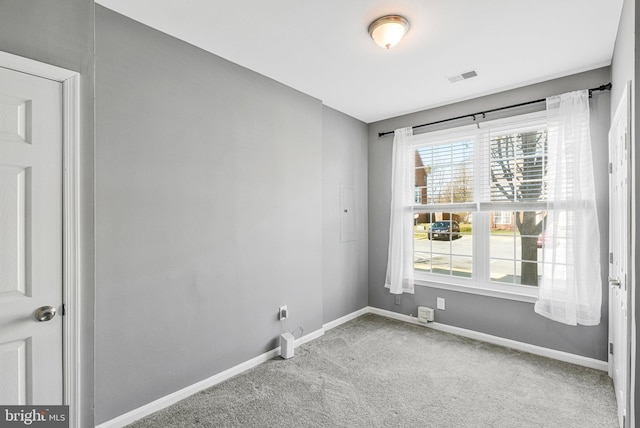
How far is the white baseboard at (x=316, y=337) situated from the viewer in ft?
7.07

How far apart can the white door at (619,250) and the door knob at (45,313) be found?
2.98m

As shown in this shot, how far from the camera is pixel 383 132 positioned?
4332 mm

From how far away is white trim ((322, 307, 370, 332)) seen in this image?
3.81 meters

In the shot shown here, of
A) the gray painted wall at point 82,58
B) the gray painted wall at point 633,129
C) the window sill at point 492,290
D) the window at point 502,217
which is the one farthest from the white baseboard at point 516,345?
the gray painted wall at point 82,58

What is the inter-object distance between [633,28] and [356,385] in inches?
113

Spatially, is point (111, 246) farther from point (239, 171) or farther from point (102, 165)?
point (239, 171)

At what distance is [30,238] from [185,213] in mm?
979

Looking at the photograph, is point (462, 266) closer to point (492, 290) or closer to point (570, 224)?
point (492, 290)

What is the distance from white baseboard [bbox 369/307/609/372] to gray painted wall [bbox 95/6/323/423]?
1529 mm

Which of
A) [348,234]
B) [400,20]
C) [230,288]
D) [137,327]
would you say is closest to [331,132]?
[348,234]

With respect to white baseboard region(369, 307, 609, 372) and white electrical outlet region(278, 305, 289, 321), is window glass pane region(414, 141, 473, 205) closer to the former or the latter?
white baseboard region(369, 307, 609, 372)

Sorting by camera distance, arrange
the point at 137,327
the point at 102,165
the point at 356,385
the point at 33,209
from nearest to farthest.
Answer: the point at 33,209 → the point at 102,165 → the point at 137,327 → the point at 356,385

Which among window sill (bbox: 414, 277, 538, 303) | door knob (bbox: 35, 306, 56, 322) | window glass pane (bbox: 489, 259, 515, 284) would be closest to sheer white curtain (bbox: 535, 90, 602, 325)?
window sill (bbox: 414, 277, 538, 303)

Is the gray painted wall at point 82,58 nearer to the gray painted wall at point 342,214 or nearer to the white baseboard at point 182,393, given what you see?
the white baseboard at point 182,393
